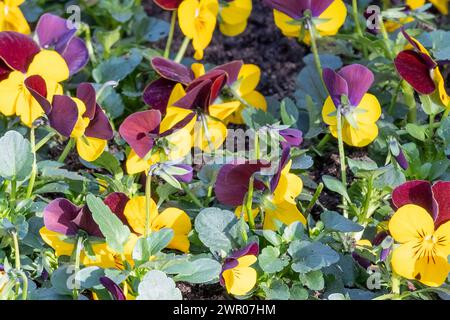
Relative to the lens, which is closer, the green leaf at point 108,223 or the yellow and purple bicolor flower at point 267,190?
the green leaf at point 108,223

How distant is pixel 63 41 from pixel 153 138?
0.36m

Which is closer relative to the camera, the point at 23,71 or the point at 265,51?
the point at 23,71

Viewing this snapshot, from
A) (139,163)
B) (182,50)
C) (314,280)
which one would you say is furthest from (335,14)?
(314,280)

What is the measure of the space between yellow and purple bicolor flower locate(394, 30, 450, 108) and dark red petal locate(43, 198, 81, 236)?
0.68 metres

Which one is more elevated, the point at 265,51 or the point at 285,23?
the point at 285,23

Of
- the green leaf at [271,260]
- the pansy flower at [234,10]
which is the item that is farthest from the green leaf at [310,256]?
the pansy flower at [234,10]

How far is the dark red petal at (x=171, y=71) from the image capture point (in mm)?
2105

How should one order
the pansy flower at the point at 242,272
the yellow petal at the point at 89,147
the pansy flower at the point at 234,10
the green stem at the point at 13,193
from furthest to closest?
the pansy flower at the point at 234,10 < the yellow petal at the point at 89,147 < the green stem at the point at 13,193 < the pansy flower at the point at 242,272

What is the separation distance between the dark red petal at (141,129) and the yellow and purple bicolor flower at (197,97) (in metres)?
0.07

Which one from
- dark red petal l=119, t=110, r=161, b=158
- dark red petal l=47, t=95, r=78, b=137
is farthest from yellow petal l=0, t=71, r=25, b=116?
dark red petal l=119, t=110, r=161, b=158

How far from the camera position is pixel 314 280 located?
181cm

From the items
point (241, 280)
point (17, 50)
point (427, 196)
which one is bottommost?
point (241, 280)

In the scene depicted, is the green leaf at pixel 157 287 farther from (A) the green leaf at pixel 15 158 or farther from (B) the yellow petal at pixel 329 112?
(B) the yellow petal at pixel 329 112

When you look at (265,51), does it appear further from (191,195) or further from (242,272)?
(242,272)
